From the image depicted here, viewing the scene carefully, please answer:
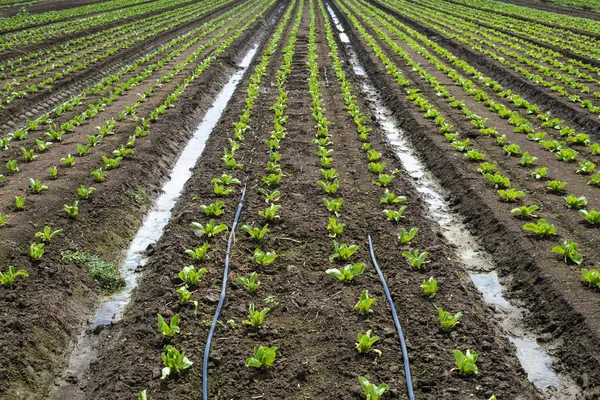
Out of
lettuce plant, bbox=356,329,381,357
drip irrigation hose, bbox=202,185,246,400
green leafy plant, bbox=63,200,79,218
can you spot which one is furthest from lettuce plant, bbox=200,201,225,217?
lettuce plant, bbox=356,329,381,357

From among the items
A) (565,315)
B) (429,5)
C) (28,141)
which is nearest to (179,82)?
(28,141)

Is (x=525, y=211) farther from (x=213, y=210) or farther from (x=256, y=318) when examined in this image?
(x=213, y=210)

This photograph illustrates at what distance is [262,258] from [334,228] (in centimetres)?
130

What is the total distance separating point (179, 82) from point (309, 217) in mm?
10883

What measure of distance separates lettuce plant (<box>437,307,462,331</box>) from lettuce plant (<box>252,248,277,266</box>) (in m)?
2.41

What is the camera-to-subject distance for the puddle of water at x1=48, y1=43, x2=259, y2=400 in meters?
5.82

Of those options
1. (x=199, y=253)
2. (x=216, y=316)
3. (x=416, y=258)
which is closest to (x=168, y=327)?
(x=216, y=316)

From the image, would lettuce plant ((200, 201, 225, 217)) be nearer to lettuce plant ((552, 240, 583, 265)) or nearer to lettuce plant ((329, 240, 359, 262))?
lettuce plant ((329, 240, 359, 262))

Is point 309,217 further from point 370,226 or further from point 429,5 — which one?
point 429,5

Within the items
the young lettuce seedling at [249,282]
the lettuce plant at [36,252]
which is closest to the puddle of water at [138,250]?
the lettuce plant at [36,252]

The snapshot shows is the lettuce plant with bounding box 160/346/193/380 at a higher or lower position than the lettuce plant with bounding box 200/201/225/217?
lower

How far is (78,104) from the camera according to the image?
603 inches

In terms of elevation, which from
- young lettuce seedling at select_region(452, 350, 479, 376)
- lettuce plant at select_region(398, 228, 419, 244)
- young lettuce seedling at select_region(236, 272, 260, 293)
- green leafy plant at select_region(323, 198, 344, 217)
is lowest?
young lettuce seedling at select_region(452, 350, 479, 376)

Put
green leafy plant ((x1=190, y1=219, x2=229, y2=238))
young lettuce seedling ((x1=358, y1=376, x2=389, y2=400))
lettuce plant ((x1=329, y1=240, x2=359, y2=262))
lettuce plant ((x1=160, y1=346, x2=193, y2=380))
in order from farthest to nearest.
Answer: green leafy plant ((x1=190, y1=219, x2=229, y2=238)) < lettuce plant ((x1=329, y1=240, x2=359, y2=262)) < lettuce plant ((x1=160, y1=346, x2=193, y2=380)) < young lettuce seedling ((x1=358, y1=376, x2=389, y2=400))
